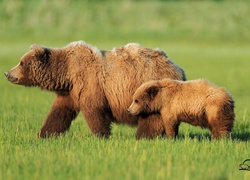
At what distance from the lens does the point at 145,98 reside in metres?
8.52

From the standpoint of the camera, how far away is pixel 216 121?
8023mm

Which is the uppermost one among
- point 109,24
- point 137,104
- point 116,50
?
point 109,24

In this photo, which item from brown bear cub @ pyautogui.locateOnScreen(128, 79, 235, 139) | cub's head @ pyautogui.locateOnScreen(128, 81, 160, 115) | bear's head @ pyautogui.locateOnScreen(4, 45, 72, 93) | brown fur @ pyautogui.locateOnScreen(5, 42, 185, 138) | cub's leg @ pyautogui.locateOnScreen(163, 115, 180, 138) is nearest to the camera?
brown bear cub @ pyautogui.locateOnScreen(128, 79, 235, 139)

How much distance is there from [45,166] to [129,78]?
111 inches

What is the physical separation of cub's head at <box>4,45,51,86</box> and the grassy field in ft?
2.49

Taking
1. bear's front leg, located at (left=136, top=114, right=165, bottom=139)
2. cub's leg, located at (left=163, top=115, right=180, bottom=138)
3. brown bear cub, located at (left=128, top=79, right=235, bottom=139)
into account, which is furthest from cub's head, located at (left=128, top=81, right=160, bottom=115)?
cub's leg, located at (left=163, top=115, right=180, bottom=138)

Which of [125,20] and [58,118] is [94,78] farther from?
[125,20]

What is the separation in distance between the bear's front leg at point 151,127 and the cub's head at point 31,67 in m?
1.59

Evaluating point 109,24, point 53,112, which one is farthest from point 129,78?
point 109,24

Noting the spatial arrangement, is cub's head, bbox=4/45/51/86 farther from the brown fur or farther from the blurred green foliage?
the blurred green foliage

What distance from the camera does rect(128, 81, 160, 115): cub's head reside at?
28.0 ft

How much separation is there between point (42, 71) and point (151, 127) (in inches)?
66.5

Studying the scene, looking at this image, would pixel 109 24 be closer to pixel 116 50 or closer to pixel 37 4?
pixel 37 4
